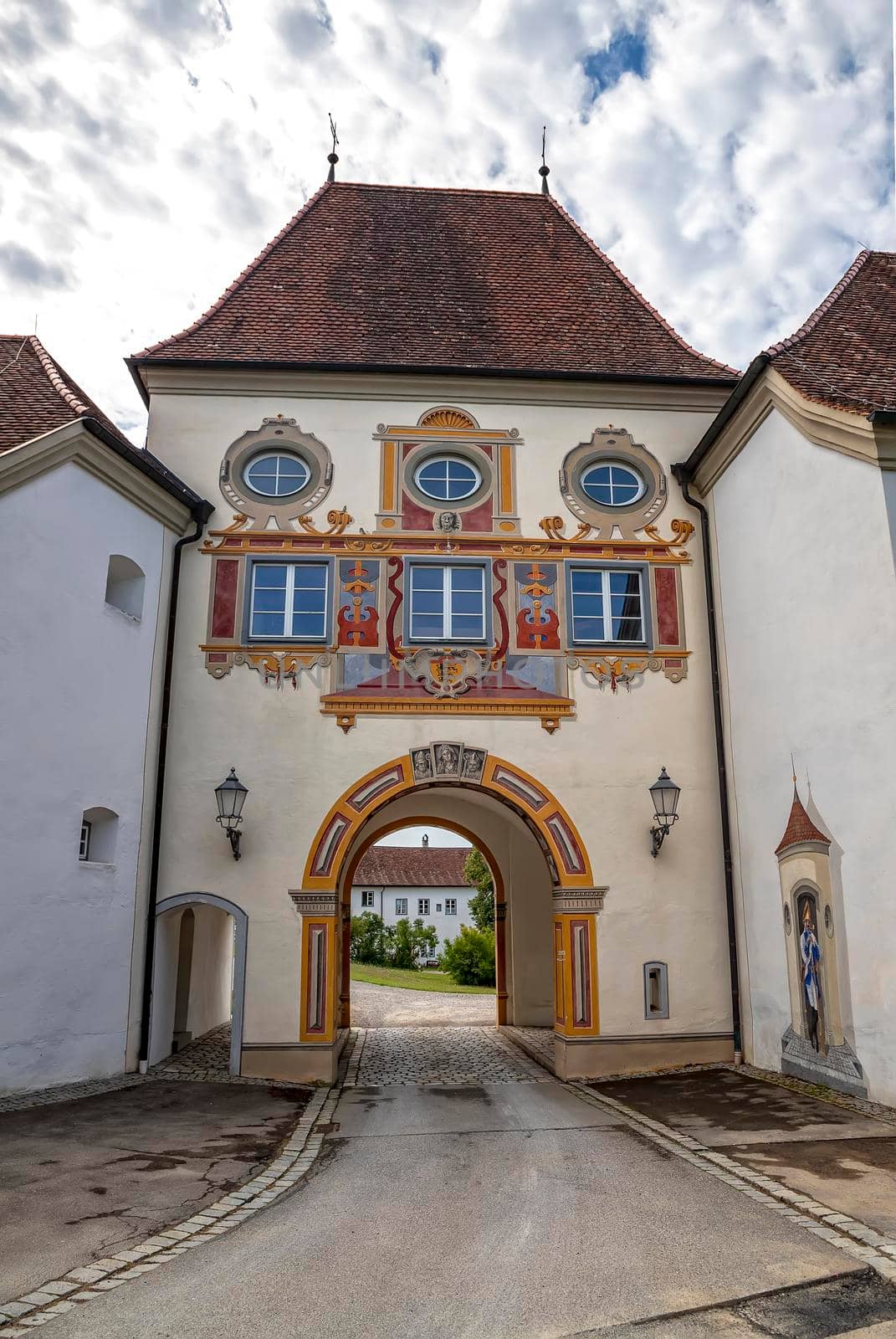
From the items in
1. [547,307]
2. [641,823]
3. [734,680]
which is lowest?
[641,823]

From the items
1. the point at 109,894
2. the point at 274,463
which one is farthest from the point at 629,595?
the point at 109,894

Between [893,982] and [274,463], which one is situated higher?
[274,463]

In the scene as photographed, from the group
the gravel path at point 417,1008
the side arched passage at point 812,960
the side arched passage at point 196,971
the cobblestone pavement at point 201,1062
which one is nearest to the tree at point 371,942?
the gravel path at point 417,1008

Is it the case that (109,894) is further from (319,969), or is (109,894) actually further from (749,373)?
(749,373)

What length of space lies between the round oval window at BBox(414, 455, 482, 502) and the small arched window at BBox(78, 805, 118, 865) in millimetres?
5526

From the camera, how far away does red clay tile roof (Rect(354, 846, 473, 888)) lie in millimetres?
55344

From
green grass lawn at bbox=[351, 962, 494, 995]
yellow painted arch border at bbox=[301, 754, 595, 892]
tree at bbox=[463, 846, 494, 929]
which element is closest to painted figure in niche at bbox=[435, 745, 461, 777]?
yellow painted arch border at bbox=[301, 754, 595, 892]

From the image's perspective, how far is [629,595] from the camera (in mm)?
12938

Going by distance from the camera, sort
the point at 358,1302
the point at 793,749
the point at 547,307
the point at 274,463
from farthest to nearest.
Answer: the point at 547,307
the point at 274,463
the point at 793,749
the point at 358,1302

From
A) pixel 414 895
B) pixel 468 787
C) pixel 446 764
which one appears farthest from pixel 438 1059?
pixel 414 895

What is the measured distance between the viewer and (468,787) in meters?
12.3

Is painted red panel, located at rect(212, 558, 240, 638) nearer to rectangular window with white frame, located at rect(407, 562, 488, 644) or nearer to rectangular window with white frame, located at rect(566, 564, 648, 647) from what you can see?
rectangular window with white frame, located at rect(407, 562, 488, 644)

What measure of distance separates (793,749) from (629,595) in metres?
3.22

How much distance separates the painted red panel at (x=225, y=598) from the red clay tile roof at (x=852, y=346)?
22.0 ft
